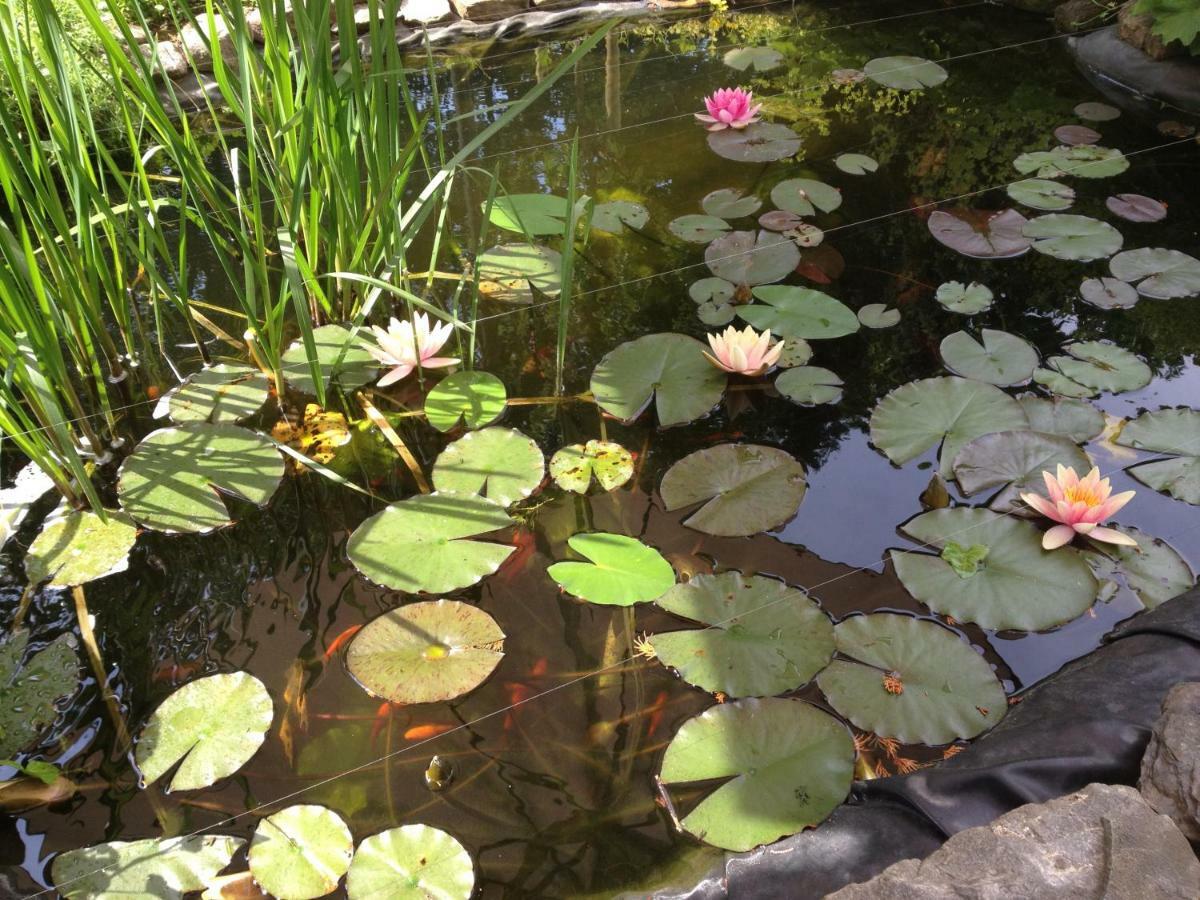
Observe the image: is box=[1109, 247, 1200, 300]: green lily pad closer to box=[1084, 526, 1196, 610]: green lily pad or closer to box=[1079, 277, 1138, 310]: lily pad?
box=[1079, 277, 1138, 310]: lily pad

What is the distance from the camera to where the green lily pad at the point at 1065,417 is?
182 cm

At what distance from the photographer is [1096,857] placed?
0.96m

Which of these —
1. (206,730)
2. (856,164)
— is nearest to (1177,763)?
(206,730)

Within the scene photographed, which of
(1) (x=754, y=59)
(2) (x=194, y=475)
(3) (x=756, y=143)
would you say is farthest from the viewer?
(1) (x=754, y=59)

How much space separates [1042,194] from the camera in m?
2.66

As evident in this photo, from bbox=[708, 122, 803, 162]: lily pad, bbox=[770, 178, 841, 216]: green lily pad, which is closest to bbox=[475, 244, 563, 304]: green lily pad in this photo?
bbox=[770, 178, 841, 216]: green lily pad

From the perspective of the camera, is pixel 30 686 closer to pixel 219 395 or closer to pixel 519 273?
pixel 219 395

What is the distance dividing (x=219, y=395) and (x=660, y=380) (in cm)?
98

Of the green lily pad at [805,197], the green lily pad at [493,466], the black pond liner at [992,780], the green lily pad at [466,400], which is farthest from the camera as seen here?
the green lily pad at [805,197]

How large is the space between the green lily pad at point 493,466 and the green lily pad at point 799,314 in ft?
2.28

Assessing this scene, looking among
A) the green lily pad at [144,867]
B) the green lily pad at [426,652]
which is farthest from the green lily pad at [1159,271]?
the green lily pad at [144,867]

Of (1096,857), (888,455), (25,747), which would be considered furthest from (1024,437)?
(25,747)

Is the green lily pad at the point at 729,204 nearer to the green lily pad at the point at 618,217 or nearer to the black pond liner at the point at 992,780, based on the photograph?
the green lily pad at the point at 618,217

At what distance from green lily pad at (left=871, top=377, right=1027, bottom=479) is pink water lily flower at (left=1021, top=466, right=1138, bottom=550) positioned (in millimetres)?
225
